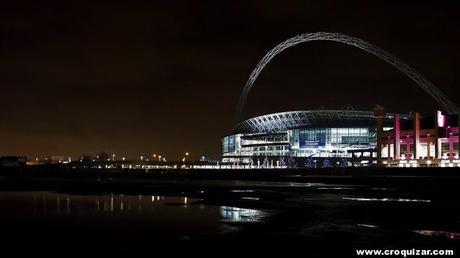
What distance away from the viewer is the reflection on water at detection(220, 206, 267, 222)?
3338 centimetres

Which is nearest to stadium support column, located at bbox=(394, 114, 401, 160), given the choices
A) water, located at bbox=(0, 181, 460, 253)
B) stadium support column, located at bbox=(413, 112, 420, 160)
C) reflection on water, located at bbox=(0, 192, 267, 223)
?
stadium support column, located at bbox=(413, 112, 420, 160)

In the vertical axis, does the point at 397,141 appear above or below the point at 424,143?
above

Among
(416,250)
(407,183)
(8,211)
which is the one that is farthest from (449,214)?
(407,183)

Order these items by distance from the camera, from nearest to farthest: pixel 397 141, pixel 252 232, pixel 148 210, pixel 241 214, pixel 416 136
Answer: pixel 252 232
pixel 241 214
pixel 148 210
pixel 416 136
pixel 397 141

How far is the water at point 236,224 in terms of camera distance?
24484 millimetres

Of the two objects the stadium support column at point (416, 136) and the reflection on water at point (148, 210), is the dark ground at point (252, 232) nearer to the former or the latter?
the reflection on water at point (148, 210)

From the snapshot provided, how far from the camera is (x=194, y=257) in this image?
21031 millimetres

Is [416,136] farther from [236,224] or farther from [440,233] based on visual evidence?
[440,233]

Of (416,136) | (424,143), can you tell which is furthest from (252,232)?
(424,143)

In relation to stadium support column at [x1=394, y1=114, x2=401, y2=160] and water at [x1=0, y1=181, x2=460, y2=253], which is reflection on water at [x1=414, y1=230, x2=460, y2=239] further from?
stadium support column at [x1=394, y1=114, x2=401, y2=160]

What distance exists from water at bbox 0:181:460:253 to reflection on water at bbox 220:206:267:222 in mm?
60

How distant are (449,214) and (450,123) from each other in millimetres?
110448

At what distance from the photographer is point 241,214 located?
3641cm

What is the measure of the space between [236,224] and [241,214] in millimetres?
5585
